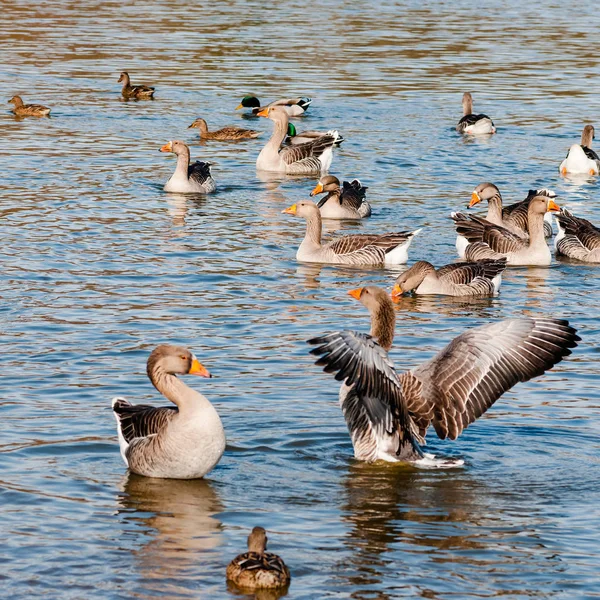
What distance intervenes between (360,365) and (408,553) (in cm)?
148

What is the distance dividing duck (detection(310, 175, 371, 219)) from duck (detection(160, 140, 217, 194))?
7.42 feet

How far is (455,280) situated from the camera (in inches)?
721

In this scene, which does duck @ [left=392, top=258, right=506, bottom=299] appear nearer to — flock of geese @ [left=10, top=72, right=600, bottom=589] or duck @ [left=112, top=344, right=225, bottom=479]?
flock of geese @ [left=10, top=72, right=600, bottom=589]

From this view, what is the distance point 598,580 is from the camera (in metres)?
9.62

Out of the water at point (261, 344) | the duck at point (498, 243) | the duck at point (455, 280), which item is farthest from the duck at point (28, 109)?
the duck at point (455, 280)

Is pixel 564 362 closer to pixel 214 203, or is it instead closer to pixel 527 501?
pixel 527 501

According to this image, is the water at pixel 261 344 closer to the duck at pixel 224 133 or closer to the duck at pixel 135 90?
the duck at pixel 224 133

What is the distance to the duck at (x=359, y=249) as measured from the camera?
19.8 m

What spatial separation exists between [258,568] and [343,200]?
47.4 ft

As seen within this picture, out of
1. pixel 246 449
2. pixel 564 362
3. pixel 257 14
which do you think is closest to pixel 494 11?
pixel 257 14

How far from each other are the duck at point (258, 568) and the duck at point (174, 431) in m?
2.04

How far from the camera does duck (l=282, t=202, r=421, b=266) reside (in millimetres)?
19797

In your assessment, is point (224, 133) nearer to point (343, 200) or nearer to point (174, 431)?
point (343, 200)

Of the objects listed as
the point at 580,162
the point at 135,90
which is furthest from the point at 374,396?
the point at 135,90
